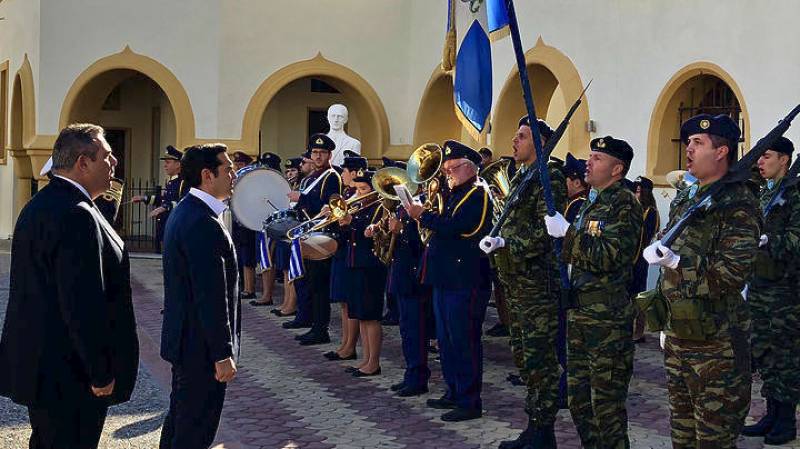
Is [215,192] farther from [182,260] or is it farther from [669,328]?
[669,328]

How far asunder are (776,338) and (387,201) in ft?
10.6

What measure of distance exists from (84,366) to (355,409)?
3.45 metres

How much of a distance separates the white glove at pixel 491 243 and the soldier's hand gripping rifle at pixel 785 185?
1962mm

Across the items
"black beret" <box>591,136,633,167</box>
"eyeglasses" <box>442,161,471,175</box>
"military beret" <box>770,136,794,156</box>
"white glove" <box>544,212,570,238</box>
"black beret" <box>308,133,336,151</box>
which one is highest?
"black beret" <box>308,133,336,151</box>

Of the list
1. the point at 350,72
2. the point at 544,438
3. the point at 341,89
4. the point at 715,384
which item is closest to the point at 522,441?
the point at 544,438

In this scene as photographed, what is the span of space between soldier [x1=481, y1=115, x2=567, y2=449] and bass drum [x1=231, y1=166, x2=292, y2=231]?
4.50m

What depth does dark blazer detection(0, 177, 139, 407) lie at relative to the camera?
4547 millimetres

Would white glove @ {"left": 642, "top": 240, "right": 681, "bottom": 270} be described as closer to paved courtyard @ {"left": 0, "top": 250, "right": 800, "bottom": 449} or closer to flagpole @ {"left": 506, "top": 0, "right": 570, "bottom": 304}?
flagpole @ {"left": 506, "top": 0, "right": 570, "bottom": 304}

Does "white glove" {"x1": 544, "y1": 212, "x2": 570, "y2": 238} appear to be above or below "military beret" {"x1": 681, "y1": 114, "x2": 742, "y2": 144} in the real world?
below

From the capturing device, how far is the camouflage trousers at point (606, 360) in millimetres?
5699

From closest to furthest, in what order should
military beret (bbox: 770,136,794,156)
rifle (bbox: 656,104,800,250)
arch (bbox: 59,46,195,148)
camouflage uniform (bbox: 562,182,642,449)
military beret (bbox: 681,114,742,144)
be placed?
rifle (bbox: 656,104,800,250), military beret (bbox: 681,114,742,144), camouflage uniform (bbox: 562,182,642,449), military beret (bbox: 770,136,794,156), arch (bbox: 59,46,195,148)

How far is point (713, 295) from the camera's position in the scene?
16.4ft

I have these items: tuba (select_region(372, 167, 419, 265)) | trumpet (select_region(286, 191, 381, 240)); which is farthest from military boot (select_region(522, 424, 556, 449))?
trumpet (select_region(286, 191, 381, 240))

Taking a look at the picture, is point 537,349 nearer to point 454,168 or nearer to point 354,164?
point 454,168
